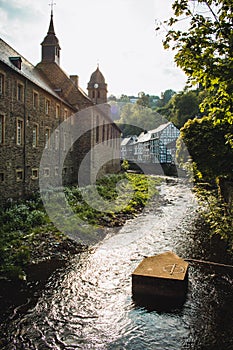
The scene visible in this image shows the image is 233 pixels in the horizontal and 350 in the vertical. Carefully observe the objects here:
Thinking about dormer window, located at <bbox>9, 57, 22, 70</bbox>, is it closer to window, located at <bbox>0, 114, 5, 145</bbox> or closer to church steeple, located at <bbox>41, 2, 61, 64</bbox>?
window, located at <bbox>0, 114, 5, 145</bbox>

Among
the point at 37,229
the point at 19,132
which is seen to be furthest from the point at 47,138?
the point at 37,229

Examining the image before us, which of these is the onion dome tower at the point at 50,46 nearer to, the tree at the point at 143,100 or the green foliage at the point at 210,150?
the green foliage at the point at 210,150

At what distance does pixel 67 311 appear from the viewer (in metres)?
6.46

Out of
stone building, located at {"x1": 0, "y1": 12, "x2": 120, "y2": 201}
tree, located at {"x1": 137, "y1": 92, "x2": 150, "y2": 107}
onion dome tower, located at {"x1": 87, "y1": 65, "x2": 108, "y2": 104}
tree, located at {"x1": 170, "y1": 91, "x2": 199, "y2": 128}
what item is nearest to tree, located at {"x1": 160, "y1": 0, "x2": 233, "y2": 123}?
stone building, located at {"x1": 0, "y1": 12, "x2": 120, "y2": 201}

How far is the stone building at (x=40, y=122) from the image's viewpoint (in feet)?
46.5

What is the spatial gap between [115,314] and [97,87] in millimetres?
32081

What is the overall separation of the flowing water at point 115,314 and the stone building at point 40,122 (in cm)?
725

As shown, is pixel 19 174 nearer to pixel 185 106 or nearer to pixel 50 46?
pixel 50 46

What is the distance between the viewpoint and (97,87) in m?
35.4

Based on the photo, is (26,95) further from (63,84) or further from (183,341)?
(183,341)

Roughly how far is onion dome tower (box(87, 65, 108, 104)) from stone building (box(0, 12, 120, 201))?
3633 mm

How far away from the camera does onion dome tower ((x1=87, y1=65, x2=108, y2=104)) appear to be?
116 ft

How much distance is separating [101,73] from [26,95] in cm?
2185

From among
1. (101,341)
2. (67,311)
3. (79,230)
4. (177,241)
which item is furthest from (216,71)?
(79,230)
